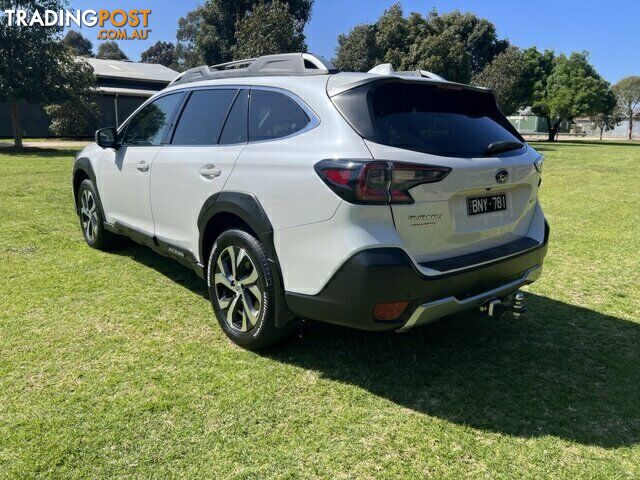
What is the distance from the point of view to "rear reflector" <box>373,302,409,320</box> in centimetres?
269

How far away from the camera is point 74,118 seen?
95.9ft

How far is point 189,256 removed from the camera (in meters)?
3.97

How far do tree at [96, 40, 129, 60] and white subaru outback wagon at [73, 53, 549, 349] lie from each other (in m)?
102

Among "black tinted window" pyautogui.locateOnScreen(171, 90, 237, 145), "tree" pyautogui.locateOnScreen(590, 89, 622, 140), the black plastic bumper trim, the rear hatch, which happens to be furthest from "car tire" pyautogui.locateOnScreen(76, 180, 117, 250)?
"tree" pyautogui.locateOnScreen(590, 89, 622, 140)

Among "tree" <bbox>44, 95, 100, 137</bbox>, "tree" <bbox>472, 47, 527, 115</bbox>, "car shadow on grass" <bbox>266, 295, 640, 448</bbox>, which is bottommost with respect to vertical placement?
"car shadow on grass" <bbox>266, 295, 640, 448</bbox>

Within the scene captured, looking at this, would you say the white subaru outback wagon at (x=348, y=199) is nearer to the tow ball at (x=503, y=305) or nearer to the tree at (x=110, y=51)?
the tow ball at (x=503, y=305)

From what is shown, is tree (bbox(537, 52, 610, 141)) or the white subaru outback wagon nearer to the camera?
the white subaru outback wagon

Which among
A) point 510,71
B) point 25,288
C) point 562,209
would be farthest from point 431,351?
point 510,71

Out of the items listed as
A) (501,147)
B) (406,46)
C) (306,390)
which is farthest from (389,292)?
(406,46)

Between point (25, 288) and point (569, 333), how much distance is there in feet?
15.1

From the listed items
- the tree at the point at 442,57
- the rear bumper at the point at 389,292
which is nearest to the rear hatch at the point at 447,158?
A: the rear bumper at the point at 389,292

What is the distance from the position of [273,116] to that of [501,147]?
4.83 ft

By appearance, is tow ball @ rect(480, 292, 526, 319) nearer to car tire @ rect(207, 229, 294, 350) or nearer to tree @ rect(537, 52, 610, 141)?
car tire @ rect(207, 229, 294, 350)

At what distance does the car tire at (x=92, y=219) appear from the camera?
5.52 metres
